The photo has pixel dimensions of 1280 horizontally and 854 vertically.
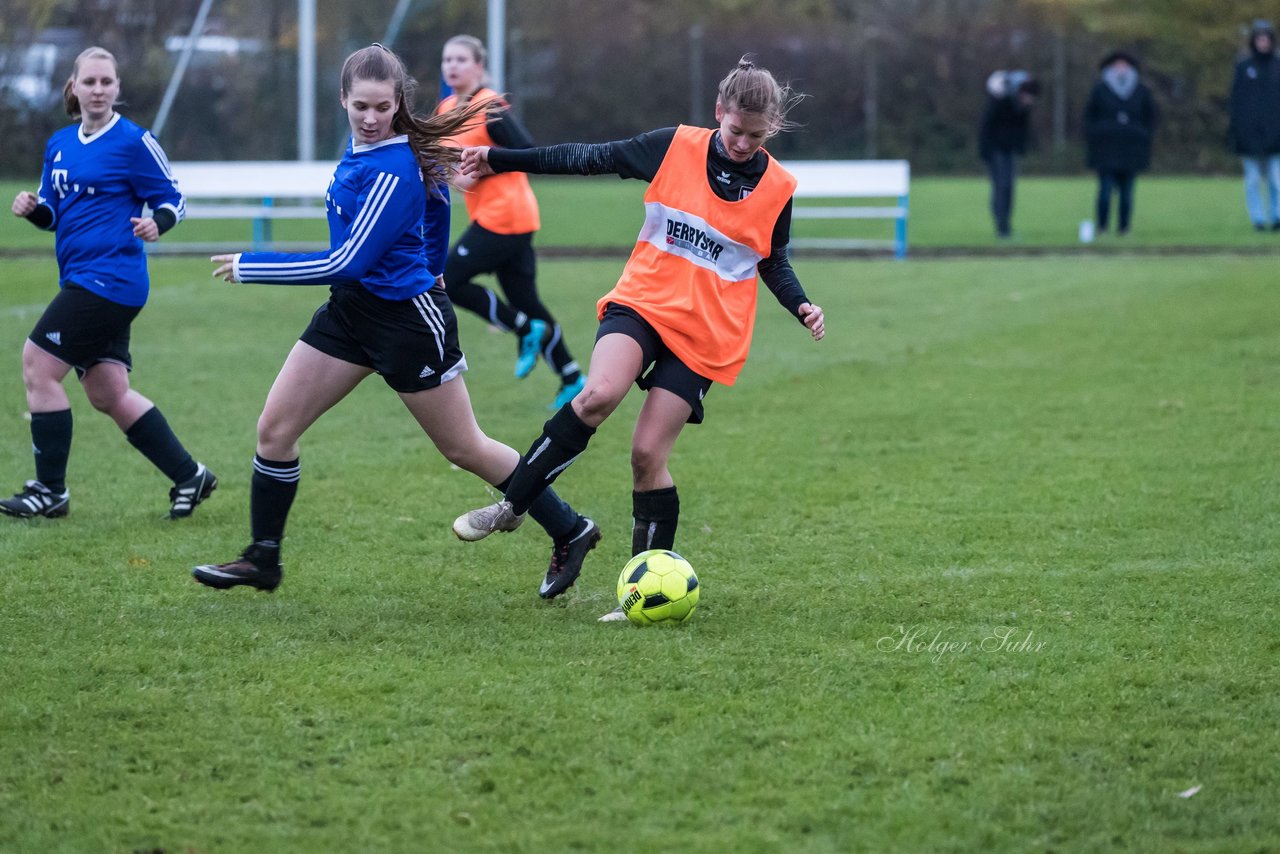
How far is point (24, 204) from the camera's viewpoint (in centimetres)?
636

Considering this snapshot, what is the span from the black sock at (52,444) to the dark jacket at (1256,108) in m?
16.2

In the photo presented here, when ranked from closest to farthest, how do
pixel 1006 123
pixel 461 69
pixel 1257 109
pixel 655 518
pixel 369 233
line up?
pixel 369 233 → pixel 655 518 → pixel 461 69 → pixel 1006 123 → pixel 1257 109

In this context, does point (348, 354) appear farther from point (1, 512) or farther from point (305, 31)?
point (305, 31)

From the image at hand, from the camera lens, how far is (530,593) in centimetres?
559

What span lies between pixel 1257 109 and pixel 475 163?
16410 millimetres

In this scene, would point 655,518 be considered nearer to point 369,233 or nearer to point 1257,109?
point 369,233

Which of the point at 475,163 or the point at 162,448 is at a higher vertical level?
the point at 475,163

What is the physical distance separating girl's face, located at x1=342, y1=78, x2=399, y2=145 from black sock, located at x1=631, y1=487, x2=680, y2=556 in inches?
58.9

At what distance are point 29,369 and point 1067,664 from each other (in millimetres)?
4436

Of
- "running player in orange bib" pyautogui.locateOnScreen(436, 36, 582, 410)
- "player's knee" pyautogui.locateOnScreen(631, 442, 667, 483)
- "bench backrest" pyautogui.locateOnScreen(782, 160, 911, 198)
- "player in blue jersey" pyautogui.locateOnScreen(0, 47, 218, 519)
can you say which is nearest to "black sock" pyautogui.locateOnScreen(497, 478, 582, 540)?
"player's knee" pyautogui.locateOnScreen(631, 442, 667, 483)

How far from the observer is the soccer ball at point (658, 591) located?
506cm

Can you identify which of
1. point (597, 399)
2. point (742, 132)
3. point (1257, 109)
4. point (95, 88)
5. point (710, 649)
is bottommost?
point (710, 649)

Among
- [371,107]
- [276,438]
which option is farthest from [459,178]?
[276,438]

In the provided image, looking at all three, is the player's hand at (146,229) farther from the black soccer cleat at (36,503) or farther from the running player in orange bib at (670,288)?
the running player in orange bib at (670,288)
